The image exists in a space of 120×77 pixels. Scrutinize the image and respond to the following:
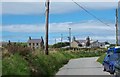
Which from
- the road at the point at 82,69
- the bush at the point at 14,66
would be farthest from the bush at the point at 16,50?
the road at the point at 82,69

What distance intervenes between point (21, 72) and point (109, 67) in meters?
9.20

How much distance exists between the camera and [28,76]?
18.5m

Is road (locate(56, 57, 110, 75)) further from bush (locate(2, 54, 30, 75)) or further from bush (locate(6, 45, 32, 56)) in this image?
bush (locate(2, 54, 30, 75))

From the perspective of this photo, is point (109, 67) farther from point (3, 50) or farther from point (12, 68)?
point (12, 68)

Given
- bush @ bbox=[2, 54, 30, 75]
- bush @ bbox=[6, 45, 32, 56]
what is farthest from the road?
bush @ bbox=[2, 54, 30, 75]

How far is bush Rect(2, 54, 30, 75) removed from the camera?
17.3 metres

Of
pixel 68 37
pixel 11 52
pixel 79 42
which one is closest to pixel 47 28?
pixel 11 52

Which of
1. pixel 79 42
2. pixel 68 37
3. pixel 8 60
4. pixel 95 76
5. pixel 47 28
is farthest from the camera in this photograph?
pixel 79 42

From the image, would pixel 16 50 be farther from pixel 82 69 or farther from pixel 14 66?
pixel 82 69

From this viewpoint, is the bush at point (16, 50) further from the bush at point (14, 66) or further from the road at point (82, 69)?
the road at point (82, 69)

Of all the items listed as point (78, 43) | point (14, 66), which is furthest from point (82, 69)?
point (78, 43)

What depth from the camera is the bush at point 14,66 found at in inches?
680

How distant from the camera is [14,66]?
1866 centimetres

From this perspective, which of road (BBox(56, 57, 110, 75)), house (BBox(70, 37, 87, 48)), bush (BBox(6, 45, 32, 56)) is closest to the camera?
bush (BBox(6, 45, 32, 56))
